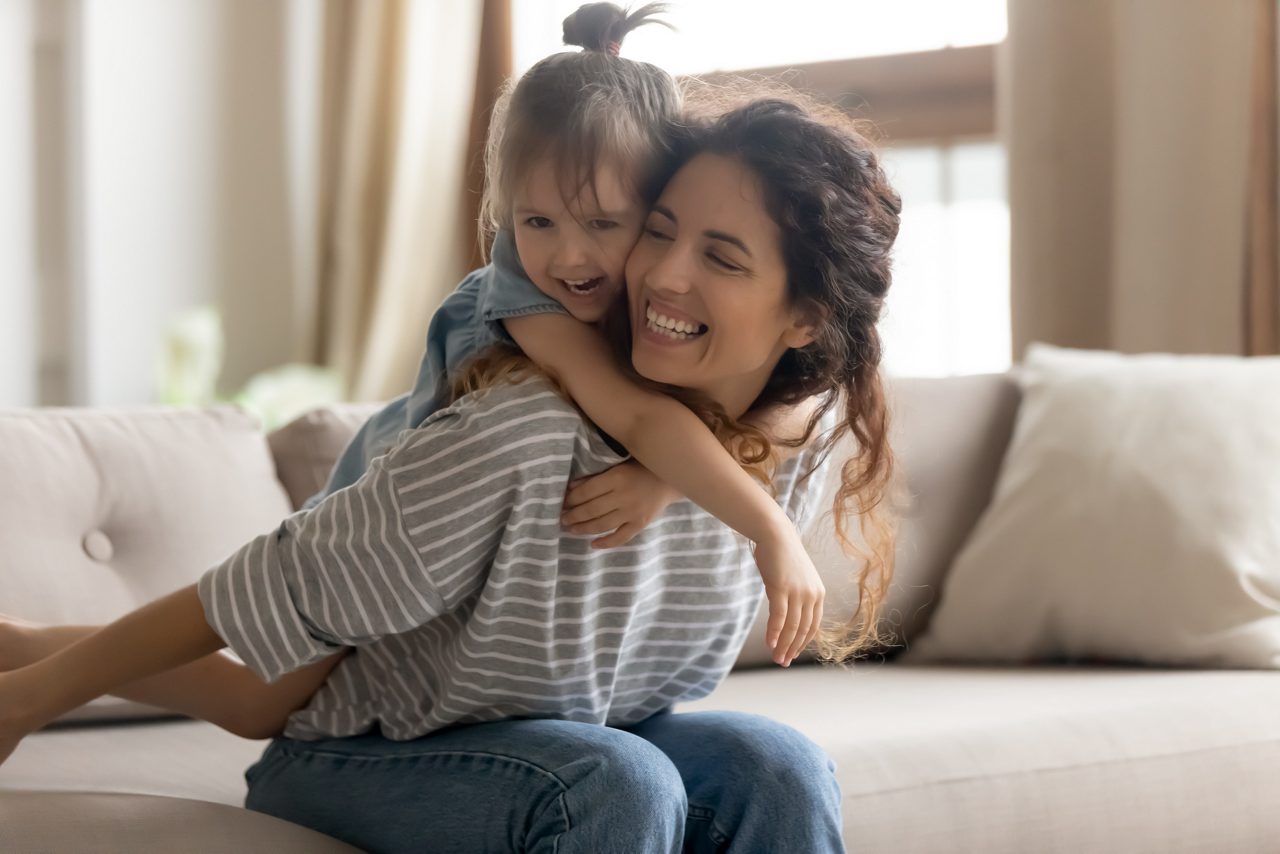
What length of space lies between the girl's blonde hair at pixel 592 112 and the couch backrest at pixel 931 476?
2.38 feet

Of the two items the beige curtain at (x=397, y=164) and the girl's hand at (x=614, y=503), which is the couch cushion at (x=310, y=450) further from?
the beige curtain at (x=397, y=164)

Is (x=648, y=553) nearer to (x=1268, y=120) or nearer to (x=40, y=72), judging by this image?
(x=1268, y=120)

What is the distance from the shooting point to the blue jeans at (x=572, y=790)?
109 cm

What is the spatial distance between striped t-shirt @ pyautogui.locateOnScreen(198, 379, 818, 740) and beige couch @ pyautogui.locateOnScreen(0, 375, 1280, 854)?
0.17m

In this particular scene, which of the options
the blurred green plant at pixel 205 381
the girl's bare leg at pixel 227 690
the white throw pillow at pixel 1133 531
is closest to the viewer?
the girl's bare leg at pixel 227 690

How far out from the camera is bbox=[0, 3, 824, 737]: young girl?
1.10 meters

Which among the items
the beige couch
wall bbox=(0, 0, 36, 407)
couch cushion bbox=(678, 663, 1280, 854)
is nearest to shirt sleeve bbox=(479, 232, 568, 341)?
the beige couch

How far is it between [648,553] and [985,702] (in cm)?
67

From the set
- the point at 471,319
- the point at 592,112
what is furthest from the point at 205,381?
the point at 592,112

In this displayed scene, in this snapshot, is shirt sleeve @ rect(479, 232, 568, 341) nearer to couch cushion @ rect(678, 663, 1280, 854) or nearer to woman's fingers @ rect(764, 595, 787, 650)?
woman's fingers @ rect(764, 595, 787, 650)

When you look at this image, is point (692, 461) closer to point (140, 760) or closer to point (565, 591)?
point (565, 591)

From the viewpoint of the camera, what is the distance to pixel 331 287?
435 centimetres

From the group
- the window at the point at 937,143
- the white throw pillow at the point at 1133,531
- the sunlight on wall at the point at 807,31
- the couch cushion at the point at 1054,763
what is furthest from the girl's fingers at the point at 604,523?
the sunlight on wall at the point at 807,31

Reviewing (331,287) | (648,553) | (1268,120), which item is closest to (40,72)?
(331,287)
